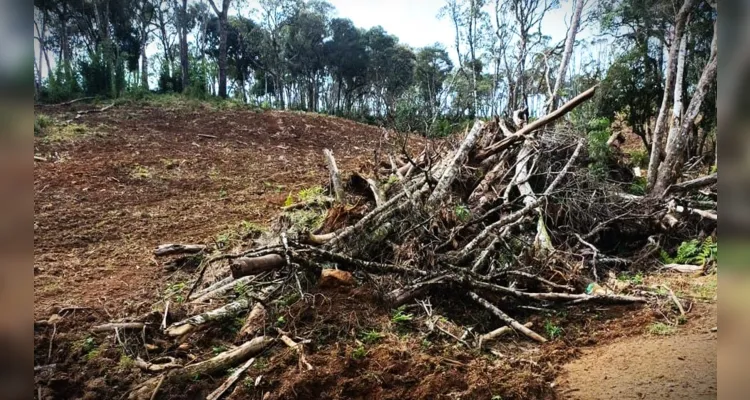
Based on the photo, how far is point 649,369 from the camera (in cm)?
251

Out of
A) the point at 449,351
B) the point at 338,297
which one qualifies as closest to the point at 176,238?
the point at 338,297

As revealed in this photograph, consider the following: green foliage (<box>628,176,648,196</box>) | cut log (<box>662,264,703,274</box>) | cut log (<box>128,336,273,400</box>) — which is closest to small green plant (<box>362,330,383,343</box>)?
cut log (<box>128,336,273,400</box>)

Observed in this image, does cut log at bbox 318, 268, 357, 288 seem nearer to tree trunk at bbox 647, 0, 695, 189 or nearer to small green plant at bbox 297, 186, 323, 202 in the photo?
small green plant at bbox 297, 186, 323, 202

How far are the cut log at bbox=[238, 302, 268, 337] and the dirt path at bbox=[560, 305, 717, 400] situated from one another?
1849 mm

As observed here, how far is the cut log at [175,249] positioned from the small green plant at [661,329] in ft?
12.9

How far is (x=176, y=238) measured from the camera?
5098 millimetres

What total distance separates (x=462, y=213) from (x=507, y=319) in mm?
1575

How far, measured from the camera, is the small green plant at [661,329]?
293cm

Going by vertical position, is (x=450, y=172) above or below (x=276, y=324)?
above

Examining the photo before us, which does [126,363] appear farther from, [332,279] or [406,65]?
[406,65]

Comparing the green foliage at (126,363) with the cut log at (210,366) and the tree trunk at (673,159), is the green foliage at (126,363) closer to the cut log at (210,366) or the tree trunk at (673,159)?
the cut log at (210,366)

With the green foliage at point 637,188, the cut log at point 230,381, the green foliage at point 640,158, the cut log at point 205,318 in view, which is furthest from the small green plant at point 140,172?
the green foliage at point 640,158

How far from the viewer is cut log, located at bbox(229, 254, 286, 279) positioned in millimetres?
3145

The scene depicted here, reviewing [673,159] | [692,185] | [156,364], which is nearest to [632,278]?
[692,185]
